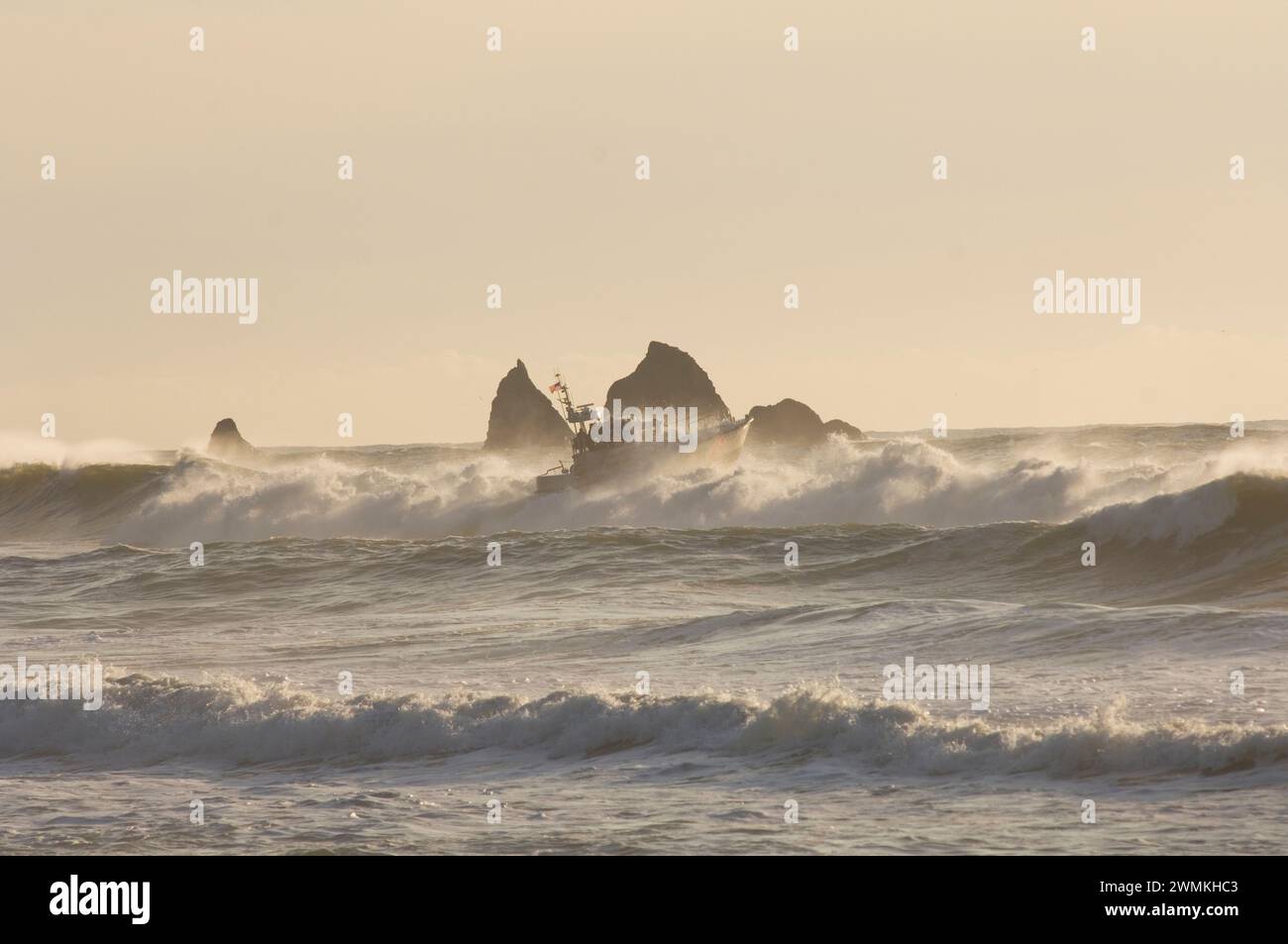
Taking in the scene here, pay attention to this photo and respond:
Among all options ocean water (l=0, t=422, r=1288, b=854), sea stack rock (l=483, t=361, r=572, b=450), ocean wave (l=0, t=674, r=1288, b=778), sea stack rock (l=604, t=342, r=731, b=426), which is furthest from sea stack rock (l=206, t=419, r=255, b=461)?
ocean wave (l=0, t=674, r=1288, b=778)

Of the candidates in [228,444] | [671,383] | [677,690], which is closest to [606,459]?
[677,690]

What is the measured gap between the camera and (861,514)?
5188 cm

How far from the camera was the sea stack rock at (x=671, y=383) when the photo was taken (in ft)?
326

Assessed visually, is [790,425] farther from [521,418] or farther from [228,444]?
[228,444]

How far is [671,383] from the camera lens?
10031 cm

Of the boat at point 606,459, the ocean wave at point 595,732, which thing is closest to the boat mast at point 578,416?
the boat at point 606,459

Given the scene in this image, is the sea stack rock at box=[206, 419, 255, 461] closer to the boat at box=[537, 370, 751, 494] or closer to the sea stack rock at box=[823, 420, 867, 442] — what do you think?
the sea stack rock at box=[823, 420, 867, 442]

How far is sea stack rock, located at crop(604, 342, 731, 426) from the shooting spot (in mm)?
99312

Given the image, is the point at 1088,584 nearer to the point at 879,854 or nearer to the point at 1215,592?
the point at 1215,592

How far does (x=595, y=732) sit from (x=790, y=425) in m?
98.6
